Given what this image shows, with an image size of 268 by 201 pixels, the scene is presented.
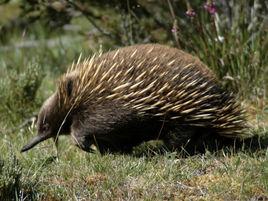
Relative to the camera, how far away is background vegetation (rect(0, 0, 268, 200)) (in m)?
5.06

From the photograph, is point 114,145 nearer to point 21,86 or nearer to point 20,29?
point 21,86

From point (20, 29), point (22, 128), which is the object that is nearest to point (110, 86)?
point (22, 128)

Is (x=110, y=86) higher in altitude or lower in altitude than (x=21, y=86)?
higher

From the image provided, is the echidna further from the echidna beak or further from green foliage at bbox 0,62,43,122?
green foliage at bbox 0,62,43,122

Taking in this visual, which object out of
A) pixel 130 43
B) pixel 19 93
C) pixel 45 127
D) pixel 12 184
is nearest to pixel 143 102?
pixel 45 127

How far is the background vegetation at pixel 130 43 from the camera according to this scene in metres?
5.06

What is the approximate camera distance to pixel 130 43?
8570mm

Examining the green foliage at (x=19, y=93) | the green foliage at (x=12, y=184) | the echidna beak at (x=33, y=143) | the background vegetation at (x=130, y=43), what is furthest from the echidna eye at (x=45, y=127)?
the green foliage at (x=19, y=93)

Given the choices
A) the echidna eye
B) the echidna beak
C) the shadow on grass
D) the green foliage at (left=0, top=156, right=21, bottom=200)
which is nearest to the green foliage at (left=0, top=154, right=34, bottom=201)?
the green foliage at (left=0, top=156, right=21, bottom=200)

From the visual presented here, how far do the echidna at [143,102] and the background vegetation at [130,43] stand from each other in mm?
217

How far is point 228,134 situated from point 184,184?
1.04m

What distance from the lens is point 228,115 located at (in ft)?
19.5

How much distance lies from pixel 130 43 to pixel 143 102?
2919mm

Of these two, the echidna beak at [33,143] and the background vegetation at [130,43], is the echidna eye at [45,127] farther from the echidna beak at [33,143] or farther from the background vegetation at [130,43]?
the background vegetation at [130,43]
